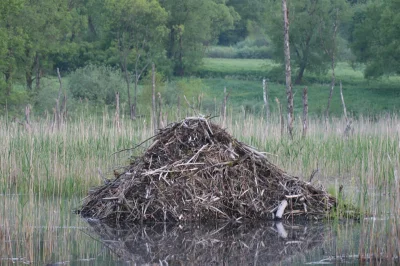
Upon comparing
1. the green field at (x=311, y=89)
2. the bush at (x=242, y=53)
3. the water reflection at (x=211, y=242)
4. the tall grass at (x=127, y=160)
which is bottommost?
the green field at (x=311, y=89)

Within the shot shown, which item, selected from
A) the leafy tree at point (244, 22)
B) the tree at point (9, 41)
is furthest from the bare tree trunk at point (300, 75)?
the leafy tree at point (244, 22)

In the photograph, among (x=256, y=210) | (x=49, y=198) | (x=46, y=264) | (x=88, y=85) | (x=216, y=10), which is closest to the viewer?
(x=46, y=264)

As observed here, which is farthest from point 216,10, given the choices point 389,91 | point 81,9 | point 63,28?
point 63,28

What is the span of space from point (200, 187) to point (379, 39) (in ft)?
121

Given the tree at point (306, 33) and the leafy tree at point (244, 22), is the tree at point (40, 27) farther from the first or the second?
the leafy tree at point (244, 22)

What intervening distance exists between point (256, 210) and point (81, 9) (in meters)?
45.0

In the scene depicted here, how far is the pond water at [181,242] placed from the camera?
26.4ft

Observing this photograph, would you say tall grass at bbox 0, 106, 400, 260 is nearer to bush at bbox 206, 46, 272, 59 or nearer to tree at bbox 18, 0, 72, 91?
tree at bbox 18, 0, 72, 91

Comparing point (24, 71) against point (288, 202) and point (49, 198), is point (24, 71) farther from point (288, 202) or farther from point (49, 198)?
point (288, 202)

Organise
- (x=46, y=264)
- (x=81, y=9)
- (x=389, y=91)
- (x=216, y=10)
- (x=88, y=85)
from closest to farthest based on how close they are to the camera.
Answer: (x=46, y=264) → (x=88, y=85) → (x=389, y=91) → (x=81, y=9) → (x=216, y=10)

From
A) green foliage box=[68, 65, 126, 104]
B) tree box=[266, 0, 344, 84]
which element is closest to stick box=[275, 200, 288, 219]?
green foliage box=[68, 65, 126, 104]

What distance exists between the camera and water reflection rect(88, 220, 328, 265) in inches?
323

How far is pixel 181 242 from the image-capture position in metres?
9.07

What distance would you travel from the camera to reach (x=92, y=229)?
32.2 feet
